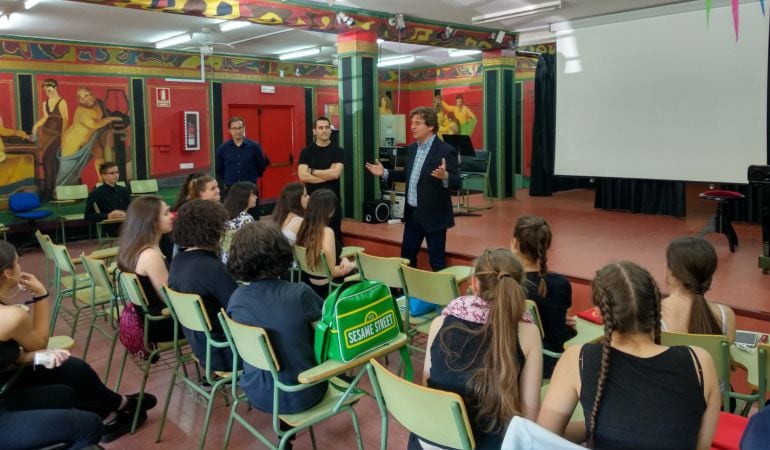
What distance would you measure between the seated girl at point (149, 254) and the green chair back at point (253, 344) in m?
0.83

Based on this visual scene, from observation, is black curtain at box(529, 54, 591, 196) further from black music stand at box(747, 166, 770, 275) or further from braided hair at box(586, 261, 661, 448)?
braided hair at box(586, 261, 661, 448)

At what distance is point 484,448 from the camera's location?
1.71m

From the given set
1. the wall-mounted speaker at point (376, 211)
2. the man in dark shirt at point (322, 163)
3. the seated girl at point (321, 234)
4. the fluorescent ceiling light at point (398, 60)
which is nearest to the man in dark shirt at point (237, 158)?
the man in dark shirt at point (322, 163)

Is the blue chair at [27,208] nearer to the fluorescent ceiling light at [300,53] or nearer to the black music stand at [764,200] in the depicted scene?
the fluorescent ceiling light at [300,53]

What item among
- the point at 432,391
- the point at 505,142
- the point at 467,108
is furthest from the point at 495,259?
the point at 467,108

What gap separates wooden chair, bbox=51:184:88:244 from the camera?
8.04 metres

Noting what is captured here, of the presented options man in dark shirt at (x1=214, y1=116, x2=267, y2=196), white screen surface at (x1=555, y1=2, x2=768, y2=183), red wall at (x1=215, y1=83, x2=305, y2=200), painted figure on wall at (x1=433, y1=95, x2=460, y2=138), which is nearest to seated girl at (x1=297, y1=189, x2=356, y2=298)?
man in dark shirt at (x1=214, y1=116, x2=267, y2=196)

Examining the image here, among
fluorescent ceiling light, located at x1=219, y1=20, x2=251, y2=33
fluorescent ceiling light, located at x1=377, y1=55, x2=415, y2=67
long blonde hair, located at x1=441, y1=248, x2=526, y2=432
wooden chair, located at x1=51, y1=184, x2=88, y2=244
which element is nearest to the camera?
long blonde hair, located at x1=441, y1=248, x2=526, y2=432

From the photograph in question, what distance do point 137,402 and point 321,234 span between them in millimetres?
1350

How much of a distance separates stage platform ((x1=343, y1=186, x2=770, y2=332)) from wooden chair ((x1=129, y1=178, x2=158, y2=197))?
3.69 m

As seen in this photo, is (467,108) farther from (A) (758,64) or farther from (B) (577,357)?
(B) (577,357)

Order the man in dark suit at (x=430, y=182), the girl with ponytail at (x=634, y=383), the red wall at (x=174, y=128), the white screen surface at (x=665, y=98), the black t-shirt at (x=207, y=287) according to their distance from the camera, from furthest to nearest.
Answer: the red wall at (x=174, y=128) → the white screen surface at (x=665, y=98) → the man in dark suit at (x=430, y=182) → the black t-shirt at (x=207, y=287) → the girl with ponytail at (x=634, y=383)

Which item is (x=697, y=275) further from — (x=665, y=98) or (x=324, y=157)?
(x=665, y=98)

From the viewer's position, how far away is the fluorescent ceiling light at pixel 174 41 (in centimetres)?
795
